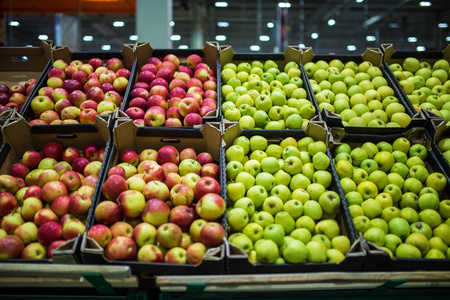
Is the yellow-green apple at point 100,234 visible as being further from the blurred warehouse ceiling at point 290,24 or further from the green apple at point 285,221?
the blurred warehouse ceiling at point 290,24

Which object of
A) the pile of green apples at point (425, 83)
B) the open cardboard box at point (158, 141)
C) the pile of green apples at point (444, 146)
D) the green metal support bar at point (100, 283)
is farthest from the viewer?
the pile of green apples at point (425, 83)

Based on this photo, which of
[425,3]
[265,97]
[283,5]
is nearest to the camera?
[265,97]

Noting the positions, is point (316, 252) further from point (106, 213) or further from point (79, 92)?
point (79, 92)

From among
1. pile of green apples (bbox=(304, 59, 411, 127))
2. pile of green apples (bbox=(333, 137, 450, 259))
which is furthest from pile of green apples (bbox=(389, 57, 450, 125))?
pile of green apples (bbox=(333, 137, 450, 259))

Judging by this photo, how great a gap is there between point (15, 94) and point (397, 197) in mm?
3532

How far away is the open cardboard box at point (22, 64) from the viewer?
11.2 feet

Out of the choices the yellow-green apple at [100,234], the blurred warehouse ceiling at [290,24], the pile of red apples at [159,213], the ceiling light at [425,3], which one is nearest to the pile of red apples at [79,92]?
the pile of red apples at [159,213]

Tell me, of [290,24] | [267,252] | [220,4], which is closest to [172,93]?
[267,252]

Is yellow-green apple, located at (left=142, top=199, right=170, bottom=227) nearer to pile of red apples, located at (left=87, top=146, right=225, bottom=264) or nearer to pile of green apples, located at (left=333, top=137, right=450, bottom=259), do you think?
pile of red apples, located at (left=87, top=146, right=225, bottom=264)

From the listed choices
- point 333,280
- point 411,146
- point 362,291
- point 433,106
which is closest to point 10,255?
point 333,280

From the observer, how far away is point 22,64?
352 cm

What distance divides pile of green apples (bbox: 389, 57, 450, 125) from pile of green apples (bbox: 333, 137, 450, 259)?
26.0 inches

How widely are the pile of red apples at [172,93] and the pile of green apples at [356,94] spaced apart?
1.07 m

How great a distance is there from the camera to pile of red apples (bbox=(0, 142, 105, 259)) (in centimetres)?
188
